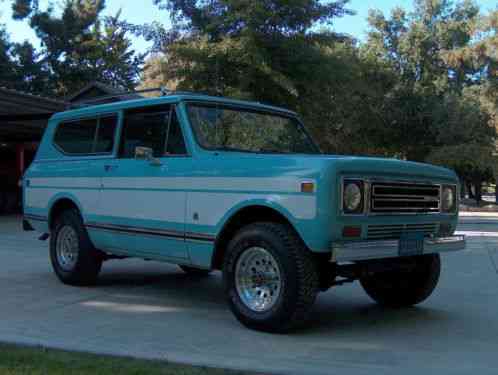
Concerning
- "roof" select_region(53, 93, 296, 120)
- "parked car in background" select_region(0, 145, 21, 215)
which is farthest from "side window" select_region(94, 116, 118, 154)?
"parked car in background" select_region(0, 145, 21, 215)

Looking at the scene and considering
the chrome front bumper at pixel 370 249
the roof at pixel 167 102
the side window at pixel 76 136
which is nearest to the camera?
the chrome front bumper at pixel 370 249

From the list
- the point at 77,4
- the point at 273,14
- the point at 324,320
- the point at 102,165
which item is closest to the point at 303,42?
the point at 273,14

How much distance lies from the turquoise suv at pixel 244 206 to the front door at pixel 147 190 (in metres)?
0.01

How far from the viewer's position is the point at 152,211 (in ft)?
21.2

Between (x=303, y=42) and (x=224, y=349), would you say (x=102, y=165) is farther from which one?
(x=303, y=42)

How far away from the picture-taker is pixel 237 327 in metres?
5.71

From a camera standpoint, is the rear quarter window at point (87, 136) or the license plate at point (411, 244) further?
the rear quarter window at point (87, 136)

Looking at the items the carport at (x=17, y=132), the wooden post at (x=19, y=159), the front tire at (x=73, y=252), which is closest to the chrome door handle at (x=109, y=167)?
the front tire at (x=73, y=252)

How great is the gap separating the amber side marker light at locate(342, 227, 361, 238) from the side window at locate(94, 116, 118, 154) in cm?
326

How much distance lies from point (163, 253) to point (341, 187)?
2163 mm

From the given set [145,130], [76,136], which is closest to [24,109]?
[76,136]

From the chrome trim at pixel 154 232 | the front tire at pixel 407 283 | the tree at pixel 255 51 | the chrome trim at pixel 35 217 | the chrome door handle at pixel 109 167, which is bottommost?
the front tire at pixel 407 283

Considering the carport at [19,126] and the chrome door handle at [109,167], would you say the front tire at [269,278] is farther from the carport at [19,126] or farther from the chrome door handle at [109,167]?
the carport at [19,126]

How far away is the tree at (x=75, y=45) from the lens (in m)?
40.5
